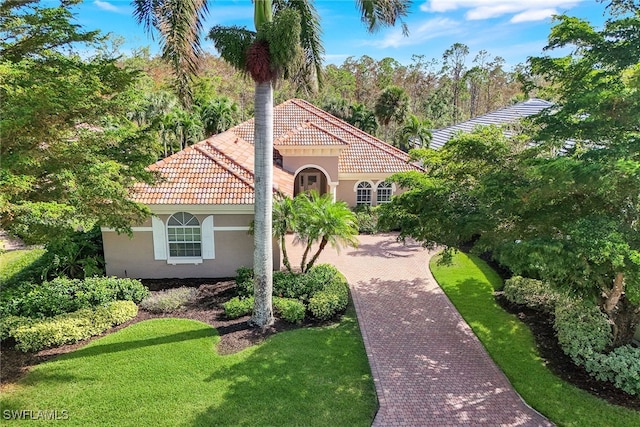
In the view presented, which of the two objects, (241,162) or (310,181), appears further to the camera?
(310,181)

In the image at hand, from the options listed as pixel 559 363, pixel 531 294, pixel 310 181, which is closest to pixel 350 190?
Result: pixel 310 181

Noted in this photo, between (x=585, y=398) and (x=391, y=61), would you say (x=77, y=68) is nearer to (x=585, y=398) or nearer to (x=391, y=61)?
(x=585, y=398)

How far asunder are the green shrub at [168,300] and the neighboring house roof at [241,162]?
11.1 feet

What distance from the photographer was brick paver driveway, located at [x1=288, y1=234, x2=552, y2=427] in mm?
9664

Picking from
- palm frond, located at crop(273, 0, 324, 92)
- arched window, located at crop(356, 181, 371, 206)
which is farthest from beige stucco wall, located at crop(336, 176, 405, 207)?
palm frond, located at crop(273, 0, 324, 92)

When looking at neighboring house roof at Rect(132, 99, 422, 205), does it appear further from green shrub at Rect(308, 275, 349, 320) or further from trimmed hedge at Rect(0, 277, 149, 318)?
green shrub at Rect(308, 275, 349, 320)

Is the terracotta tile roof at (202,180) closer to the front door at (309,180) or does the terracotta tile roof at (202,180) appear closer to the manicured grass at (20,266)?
the manicured grass at (20,266)

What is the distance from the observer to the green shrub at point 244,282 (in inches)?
594

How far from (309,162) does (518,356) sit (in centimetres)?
1636

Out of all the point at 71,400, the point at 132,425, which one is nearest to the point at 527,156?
the point at 132,425

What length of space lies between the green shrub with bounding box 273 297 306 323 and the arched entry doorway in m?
17.0

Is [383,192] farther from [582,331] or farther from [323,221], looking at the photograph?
[582,331]

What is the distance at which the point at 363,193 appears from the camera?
2761 centimetres

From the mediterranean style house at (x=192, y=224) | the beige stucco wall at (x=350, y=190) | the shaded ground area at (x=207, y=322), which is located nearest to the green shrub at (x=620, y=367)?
the shaded ground area at (x=207, y=322)
